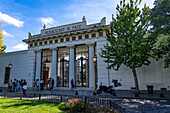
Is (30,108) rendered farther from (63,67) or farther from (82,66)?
(63,67)

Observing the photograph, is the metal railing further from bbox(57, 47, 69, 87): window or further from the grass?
bbox(57, 47, 69, 87): window

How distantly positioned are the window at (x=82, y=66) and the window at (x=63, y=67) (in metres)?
1.82

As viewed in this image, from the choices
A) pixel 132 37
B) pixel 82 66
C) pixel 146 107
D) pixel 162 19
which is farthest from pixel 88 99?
pixel 82 66

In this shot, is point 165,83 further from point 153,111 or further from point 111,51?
point 153,111

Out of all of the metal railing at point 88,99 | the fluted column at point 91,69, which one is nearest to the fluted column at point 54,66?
the fluted column at point 91,69

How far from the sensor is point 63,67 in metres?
19.6

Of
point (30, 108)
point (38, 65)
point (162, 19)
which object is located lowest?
point (30, 108)

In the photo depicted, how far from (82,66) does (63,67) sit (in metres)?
3.41

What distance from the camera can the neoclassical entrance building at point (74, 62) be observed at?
582 inches

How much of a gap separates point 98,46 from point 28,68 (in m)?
12.9

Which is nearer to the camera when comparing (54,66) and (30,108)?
(30,108)

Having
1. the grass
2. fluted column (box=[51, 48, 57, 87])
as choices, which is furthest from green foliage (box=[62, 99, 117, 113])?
fluted column (box=[51, 48, 57, 87])

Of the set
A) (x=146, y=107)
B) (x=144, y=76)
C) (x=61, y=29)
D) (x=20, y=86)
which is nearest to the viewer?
(x=146, y=107)

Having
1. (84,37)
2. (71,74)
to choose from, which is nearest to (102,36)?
(84,37)
